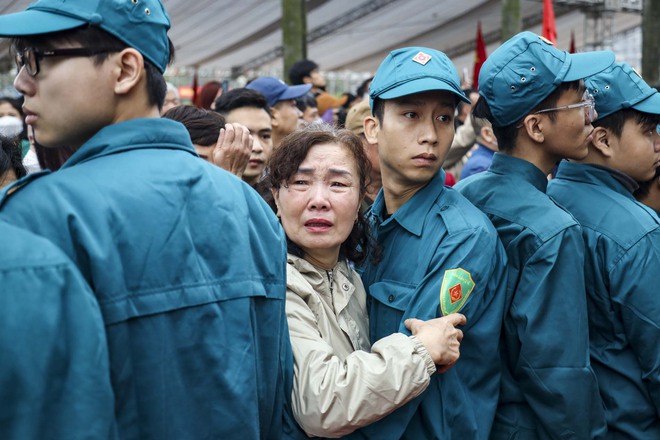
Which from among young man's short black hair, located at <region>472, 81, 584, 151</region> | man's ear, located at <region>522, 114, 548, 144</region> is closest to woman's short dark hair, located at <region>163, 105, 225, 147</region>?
young man's short black hair, located at <region>472, 81, 584, 151</region>

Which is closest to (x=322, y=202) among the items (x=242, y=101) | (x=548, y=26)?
(x=242, y=101)

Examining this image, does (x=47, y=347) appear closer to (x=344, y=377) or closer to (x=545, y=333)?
(x=344, y=377)

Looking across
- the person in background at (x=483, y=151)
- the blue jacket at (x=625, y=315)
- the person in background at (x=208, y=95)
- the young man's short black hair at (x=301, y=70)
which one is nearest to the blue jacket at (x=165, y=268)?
the blue jacket at (x=625, y=315)

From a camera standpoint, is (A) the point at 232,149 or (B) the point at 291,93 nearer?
(A) the point at 232,149

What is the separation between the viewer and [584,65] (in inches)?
103

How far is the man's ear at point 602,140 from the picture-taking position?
9.64 feet

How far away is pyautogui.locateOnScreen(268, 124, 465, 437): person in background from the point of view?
1978 mm

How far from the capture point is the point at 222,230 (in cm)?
160

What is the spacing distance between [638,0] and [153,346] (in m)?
21.4

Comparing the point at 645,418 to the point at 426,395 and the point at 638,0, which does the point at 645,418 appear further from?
the point at 638,0

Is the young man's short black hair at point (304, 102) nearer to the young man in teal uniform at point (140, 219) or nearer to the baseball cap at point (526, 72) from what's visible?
the baseball cap at point (526, 72)

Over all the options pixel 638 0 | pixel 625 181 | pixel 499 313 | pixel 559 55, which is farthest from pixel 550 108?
pixel 638 0

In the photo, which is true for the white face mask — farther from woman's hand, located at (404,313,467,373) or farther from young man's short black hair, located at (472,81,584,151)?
woman's hand, located at (404,313,467,373)

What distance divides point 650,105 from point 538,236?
0.95 meters
